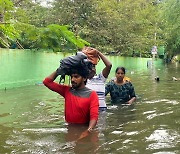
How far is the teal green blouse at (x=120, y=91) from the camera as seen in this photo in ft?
29.4

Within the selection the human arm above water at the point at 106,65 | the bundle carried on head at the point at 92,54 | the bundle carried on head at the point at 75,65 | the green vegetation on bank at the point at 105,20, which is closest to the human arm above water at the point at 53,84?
the bundle carried on head at the point at 75,65

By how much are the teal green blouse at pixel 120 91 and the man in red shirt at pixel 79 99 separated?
3544mm

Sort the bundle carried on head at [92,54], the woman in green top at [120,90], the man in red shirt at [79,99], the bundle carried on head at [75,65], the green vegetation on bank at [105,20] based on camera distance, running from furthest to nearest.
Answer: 1. the green vegetation on bank at [105,20]
2. the woman in green top at [120,90]
3. the bundle carried on head at [92,54]
4. the man in red shirt at [79,99]
5. the bundle carried on head at [75,65]

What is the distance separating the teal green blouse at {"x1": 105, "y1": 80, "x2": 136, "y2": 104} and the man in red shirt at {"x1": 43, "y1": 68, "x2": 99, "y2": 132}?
3.54m

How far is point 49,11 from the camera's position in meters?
28.8

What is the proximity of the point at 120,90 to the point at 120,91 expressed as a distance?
0.14 feet

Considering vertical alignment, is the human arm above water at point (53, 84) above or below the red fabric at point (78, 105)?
above

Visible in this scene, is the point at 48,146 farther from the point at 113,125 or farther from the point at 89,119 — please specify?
the point at 113,125

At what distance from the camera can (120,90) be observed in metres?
9.01

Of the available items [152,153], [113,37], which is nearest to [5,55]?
[152,153]

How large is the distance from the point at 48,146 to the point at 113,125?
195 centimetres

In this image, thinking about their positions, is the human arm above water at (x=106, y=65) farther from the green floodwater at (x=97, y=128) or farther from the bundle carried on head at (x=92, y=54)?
the green floodwater at (x=97, y=128)

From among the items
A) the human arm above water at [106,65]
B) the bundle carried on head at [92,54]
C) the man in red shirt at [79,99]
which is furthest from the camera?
the human arm above water at [106,65]

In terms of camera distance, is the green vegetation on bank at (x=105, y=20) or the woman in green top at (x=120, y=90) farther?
the green vegetation on bank at (x=105, y=20)
